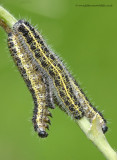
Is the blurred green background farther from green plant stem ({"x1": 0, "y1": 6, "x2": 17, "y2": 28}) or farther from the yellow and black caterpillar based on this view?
green plant stem ({"x1": 0, "y1": 6, "x2": 17, "y2": 28})

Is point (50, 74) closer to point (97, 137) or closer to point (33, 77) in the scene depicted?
point (33, 77)

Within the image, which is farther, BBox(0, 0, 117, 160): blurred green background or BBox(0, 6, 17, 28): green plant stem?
BBox(0, 0, 117, 160): blurred green background

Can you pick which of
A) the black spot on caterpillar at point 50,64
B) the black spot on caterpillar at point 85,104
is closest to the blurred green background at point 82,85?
the black spot on caterpillar at point 50,64

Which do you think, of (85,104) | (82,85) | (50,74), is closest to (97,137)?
(85,104)

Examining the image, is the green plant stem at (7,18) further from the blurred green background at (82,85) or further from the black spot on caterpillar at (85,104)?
the blurred green background at (82,85)

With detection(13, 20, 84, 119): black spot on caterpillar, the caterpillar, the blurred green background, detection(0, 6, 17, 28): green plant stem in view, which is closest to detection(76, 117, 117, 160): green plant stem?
detection(13, 20, 84, 119): black spot on caterpillar

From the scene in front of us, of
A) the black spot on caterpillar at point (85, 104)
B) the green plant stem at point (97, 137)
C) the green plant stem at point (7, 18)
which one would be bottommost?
the green plant stem at point (97, 137)

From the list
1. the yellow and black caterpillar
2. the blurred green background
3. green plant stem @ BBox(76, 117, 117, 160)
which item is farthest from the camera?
the blurred green background

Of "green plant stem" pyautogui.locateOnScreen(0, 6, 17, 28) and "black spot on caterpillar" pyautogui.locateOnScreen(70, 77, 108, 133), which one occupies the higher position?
"green plant stem" pyautogui.locateOnScreen(0, 6, 17, 28)
